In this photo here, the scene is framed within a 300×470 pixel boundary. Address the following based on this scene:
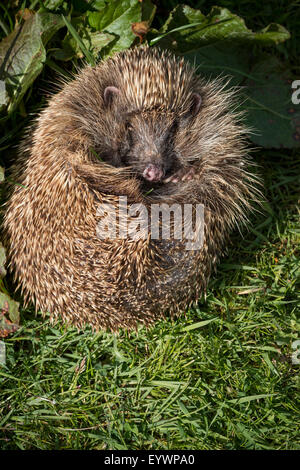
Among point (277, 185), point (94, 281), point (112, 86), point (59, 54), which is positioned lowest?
point (277, 185)

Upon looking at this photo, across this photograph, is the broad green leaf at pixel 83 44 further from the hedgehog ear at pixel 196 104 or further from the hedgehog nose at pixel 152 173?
the hedgehog nose at pixel 152 173

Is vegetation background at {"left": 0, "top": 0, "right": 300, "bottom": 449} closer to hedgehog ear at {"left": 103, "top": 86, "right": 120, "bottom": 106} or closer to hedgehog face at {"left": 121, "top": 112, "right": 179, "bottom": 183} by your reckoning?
hedgehog ear at {"left": 103, "top": 86, "right": 120, "bottom": 106}

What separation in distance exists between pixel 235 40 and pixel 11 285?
172cm

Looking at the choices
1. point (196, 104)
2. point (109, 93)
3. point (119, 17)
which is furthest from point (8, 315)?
point (119, 17)

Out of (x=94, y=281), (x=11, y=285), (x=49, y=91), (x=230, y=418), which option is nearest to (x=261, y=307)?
(x=230, y=418)

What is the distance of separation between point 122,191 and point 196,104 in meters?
0.65

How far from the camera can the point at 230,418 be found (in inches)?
90.7

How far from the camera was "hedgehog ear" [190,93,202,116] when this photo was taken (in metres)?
2.35

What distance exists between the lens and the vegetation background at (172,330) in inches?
90.4

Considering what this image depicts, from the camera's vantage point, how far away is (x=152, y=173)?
2145mm

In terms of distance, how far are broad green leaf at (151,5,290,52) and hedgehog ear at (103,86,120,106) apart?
44cm

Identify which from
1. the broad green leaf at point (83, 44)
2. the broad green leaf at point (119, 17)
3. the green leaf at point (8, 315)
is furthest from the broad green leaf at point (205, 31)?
the green leaf at point (8, 315)

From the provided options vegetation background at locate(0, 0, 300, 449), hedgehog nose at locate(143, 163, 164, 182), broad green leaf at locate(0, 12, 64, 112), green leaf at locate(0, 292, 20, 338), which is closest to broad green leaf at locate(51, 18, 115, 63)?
vegetation background at locate(0, 0, 300, 449)

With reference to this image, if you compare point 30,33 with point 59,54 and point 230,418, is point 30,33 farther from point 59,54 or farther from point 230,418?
point 230,418
